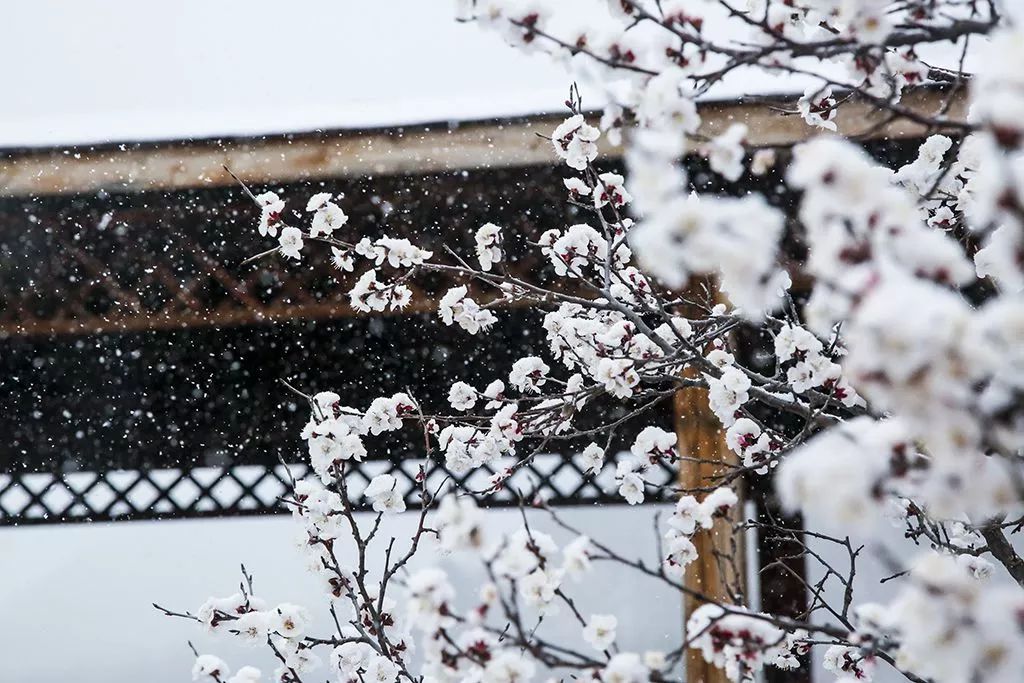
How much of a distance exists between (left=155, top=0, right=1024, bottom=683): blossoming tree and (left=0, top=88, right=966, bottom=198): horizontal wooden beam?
0.68m

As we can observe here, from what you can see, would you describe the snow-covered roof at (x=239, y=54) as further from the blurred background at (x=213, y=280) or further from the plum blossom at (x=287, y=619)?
the plum blossom at (x=287, y=619)

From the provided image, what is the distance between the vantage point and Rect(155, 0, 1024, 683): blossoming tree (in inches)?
26.9

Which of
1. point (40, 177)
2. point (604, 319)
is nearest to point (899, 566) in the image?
point (604, 319)

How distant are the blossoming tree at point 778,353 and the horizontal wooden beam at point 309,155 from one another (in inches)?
26.9

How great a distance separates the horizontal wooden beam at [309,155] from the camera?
2947 millimetres

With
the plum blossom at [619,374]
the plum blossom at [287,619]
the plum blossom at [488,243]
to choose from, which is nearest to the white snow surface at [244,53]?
the plum blossom at [488,243]

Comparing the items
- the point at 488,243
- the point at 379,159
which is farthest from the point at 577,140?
the point at 379,159

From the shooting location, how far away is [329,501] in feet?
6.65

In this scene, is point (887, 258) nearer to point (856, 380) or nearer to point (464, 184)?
point (856, 380)

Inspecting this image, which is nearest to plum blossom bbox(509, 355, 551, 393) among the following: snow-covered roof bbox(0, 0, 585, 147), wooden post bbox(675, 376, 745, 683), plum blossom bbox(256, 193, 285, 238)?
wooden post bbox(675, 376, 745, 683)

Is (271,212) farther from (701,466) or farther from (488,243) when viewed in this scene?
(701,466)

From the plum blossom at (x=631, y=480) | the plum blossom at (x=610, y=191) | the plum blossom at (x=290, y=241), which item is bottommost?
the plum blossom at (x=631, y=480)

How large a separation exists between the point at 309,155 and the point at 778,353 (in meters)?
1.97

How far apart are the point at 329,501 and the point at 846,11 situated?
1499 mm
